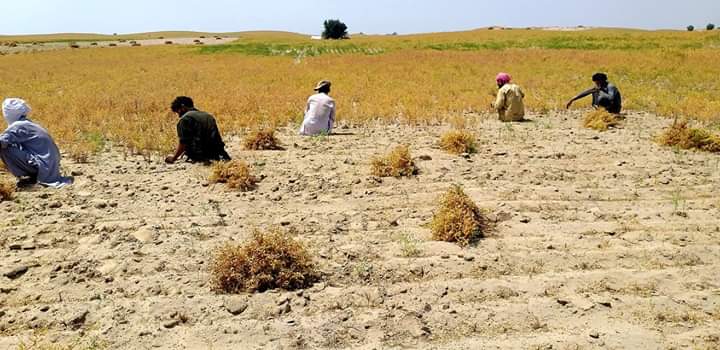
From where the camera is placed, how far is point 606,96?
1045cm

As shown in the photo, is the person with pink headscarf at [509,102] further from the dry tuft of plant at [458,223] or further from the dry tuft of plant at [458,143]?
the dry tuft of plant at [458,223]

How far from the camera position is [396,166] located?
6766 millimetres

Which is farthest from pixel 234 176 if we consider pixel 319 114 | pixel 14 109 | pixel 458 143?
pixel 458 143

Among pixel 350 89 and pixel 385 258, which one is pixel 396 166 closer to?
pixel 385 258

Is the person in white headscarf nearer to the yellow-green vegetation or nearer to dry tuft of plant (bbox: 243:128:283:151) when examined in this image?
the yellow-green vegetation

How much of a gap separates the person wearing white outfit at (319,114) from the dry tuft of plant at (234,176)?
2.87 m

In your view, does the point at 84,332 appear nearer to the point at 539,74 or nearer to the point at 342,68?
the point at 539,74

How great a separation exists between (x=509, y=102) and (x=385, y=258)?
651cm

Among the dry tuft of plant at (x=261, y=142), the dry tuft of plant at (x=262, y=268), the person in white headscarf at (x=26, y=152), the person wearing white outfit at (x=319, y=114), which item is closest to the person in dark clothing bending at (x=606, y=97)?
the person wearing white outfit at (x=319, y=114)

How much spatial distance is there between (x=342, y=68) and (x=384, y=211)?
1752cm

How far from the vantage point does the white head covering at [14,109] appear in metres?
6.62

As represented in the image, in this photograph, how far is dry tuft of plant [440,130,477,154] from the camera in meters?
7.83

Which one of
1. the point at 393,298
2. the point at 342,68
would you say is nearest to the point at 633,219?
the point at 393,298

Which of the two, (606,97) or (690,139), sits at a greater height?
(606,97)
